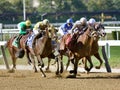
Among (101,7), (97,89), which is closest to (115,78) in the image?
(97,89)

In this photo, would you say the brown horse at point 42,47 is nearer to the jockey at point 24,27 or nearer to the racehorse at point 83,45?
the racehorse at point 83,45

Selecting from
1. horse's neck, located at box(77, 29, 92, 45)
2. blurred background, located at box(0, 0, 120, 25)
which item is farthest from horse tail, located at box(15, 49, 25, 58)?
blurred background, located at box(0, 0, 120, 25)

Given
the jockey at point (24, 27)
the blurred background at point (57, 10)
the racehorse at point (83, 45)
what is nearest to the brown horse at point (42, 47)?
the racehorse at point (83, 45)

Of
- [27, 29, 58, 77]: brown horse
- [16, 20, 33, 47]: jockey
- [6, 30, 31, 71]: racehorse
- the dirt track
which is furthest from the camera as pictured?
[16, 20, 33, 47]: jockey

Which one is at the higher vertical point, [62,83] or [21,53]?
[62,83]

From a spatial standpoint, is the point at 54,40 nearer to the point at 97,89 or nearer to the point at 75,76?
the point at 75,76

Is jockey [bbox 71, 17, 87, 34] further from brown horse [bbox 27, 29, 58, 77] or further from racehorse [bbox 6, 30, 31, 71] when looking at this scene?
racehorse [bbox 6, 30, 31, 71]

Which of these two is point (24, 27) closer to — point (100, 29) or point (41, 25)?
point (41, 25)

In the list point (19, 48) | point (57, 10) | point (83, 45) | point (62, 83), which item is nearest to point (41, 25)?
point (83, 45)

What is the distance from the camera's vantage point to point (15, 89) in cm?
1237

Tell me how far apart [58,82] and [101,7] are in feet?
225

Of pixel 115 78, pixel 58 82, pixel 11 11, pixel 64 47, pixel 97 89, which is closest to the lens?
pixel 97 89

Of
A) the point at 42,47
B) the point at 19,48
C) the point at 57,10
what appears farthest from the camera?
the point at 57,10

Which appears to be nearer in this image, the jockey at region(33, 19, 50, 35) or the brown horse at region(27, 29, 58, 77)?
the jockey at region(33, 19, 50, 35)
